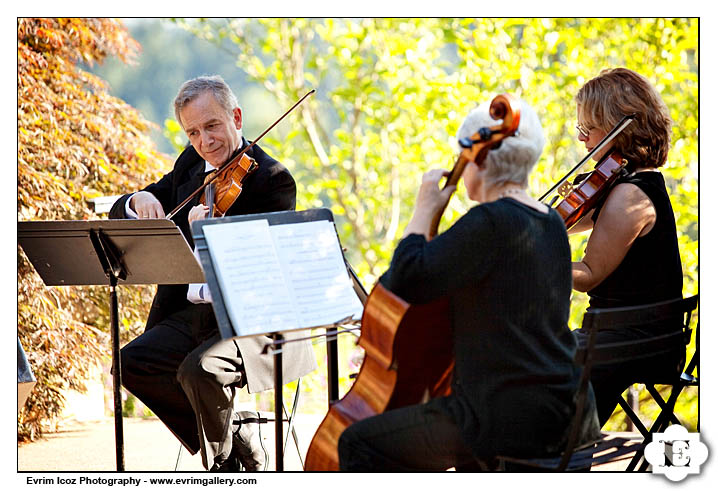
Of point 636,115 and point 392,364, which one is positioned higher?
point 636,115

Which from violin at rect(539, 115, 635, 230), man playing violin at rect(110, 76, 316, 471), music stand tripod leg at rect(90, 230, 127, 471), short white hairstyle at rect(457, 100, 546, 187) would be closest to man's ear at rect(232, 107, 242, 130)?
man playing violin at rect(110, 76, 316, 471)

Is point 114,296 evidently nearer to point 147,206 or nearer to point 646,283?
point 147,206

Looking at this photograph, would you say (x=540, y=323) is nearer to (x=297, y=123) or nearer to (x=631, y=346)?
(x=631, y=346)

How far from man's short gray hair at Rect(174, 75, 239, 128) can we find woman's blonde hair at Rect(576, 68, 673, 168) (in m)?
1.23

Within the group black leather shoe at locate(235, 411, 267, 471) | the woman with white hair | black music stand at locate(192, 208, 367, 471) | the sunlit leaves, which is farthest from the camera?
the sunlit leaves

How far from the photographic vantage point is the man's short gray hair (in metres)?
2.94

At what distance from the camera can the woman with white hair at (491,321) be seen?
1.85 m

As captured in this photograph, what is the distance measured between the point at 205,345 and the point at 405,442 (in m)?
1.05

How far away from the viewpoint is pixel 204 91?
116 inches

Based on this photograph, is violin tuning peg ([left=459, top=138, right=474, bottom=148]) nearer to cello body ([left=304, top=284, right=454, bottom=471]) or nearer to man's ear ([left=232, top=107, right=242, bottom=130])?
cello body ([left=304, top=284, right=454, bottom=471])

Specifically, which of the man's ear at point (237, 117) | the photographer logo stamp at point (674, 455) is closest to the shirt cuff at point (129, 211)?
the man's ear at point (237, 117)

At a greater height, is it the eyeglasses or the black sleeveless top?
the eyeglasses

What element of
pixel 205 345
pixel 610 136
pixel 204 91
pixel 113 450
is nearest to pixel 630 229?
pixel 610 136
